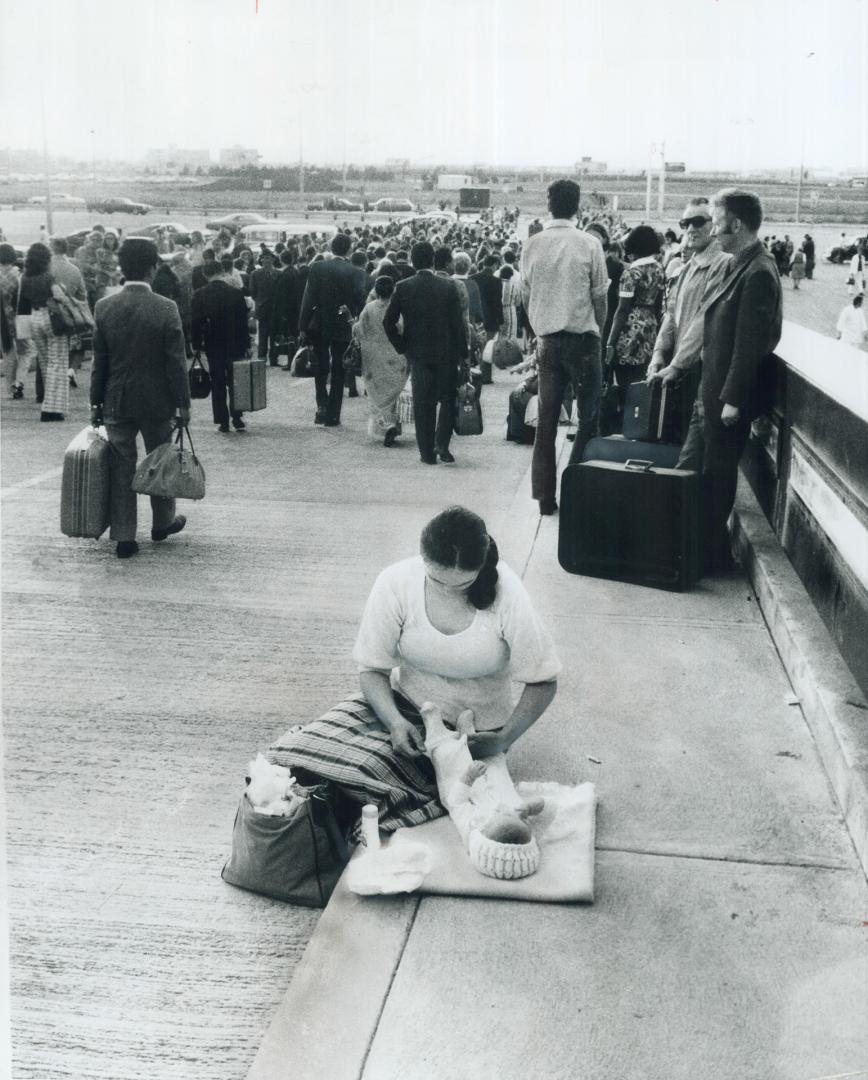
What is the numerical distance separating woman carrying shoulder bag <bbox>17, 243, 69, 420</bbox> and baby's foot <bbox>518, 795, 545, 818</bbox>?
9342mm

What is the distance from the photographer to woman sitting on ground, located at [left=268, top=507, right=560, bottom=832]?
4.09 meters

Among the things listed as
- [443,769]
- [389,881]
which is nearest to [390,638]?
[443,769]

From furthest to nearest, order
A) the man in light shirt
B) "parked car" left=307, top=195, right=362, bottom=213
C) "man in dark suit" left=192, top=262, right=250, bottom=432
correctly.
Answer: "parked car" left=307, top=195, right=362, bottom=213
the man in light shirt
"man in dark suit" left=192, top=262, right=250, bottom=432

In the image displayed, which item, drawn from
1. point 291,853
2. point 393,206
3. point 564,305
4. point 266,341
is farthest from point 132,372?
point 393,206

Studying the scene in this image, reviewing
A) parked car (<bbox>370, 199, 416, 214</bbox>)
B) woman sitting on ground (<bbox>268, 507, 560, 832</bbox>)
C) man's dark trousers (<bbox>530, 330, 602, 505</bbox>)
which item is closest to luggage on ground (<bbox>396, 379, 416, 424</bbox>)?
man's dark trousers (<bbox>530, 330, 602, 505</bbox>)

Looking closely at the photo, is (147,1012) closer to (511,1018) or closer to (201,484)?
(511,1018)

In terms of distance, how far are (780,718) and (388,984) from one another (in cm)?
235

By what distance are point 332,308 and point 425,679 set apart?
27.9 ft

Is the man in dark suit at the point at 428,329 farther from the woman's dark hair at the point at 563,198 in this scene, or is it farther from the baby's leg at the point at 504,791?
the baby's leg at the point at 504,791

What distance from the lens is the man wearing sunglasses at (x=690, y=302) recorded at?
279 inches

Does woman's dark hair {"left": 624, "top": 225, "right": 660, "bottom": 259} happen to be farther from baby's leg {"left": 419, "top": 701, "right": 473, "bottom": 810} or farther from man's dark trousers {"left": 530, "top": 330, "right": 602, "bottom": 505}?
baby's leg {"left": 419, "top": 701, "right": 473, "bottom": 810}

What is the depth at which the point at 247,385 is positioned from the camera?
12094mm

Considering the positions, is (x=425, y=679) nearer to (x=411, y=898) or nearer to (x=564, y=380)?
(x=411, y=898)

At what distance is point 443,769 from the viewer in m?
4.18
